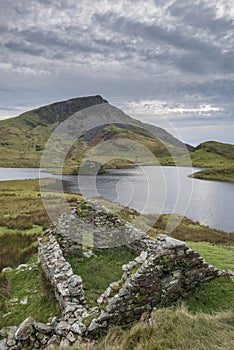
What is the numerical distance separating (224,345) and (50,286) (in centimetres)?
584

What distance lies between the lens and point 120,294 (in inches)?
246

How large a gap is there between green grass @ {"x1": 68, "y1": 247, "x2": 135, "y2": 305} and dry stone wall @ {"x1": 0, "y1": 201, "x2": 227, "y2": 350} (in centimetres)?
119

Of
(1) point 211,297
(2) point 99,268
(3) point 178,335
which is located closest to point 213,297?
(1) point 211,297

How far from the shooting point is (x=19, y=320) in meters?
7.32

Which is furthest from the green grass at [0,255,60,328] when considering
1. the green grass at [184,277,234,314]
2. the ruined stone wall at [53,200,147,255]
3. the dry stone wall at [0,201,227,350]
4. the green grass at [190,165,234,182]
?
the green grass at [190,165,234,182]

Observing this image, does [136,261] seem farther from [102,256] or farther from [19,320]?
[102,256]

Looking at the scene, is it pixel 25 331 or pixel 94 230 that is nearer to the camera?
pixel 25 331

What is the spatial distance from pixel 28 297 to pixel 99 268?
2.81 m

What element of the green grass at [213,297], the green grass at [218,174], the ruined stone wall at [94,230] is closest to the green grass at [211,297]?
the green grass at [213,297]

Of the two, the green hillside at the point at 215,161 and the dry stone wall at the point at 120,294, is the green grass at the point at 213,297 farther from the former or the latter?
the green hillside at the point at 215,161

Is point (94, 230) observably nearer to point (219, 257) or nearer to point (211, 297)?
point (211, 297)

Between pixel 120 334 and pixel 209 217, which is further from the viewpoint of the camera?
pixel 209 217

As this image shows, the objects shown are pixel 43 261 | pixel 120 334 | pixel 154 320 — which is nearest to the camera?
pixel 154 320

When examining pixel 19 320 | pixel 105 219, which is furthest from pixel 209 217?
pixel 19 320
